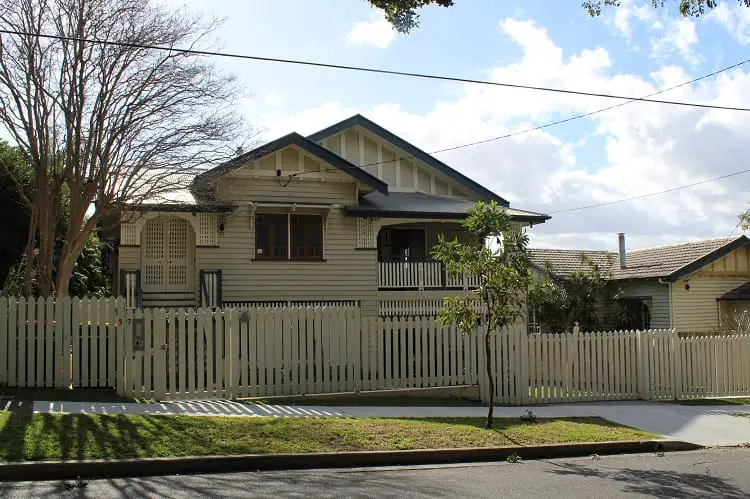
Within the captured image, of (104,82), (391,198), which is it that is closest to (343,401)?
(104,82)

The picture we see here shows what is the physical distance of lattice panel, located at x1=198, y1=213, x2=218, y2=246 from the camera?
19984mm

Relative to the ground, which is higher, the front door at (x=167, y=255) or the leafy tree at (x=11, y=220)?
the leafy tree at (x=11, y=220)

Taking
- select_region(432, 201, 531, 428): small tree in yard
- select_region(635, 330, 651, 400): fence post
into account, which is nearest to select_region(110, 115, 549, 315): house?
select_region(635, 330, 651, 400): fence post

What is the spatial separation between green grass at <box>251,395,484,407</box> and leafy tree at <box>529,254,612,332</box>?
912 cm

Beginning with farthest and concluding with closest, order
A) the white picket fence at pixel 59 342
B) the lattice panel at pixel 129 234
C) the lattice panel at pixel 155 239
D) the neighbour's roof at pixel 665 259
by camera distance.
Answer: the neighbour's roof at pixel 665 259, the lattice panel at pixel 155 239, the lattice panel at pixel 129 234, the white picket fence at pixel 59 342

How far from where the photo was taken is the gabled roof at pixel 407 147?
902 inches

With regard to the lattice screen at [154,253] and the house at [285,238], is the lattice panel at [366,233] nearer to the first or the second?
the house at [285,238]

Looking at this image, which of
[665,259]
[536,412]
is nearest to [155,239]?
[536,412]

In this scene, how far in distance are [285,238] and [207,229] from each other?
2.32m

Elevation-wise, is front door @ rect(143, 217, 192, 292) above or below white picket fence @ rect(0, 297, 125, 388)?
above

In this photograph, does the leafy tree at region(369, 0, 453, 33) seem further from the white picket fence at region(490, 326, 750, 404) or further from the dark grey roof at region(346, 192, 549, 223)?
the dark grey roof at region(346, 192, 549, 223)

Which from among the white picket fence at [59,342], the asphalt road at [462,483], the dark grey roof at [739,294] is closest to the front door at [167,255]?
the white picket fence at [59,342]

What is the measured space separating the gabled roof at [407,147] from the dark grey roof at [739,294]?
738 centimetres

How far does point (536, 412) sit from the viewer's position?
14000mm
